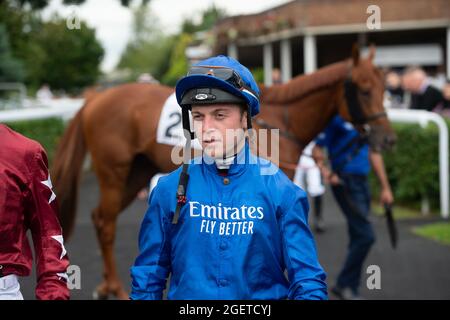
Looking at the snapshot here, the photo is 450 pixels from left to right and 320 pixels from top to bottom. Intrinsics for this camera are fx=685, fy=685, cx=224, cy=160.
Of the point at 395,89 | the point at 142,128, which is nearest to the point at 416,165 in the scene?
the point at 142,128

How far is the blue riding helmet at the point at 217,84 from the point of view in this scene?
2.00 meters

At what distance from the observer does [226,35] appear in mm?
19438

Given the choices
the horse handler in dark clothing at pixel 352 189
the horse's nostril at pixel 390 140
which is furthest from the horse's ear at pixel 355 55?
the horse's nostril at pixel 390 140

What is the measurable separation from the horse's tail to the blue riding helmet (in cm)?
322

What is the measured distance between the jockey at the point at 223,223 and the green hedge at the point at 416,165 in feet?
21.4

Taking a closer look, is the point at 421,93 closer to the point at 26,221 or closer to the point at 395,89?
the point at 395,89

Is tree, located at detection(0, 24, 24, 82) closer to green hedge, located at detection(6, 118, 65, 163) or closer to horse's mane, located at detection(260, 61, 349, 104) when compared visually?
green hedge, located at detection(6, 118, 65, 163)

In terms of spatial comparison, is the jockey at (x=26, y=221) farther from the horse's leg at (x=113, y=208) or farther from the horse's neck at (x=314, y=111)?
the horse's neck at (x=314, y=111)

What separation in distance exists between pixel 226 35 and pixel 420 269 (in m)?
14.5

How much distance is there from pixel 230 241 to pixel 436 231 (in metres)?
5.64

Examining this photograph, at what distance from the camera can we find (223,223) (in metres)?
1.99

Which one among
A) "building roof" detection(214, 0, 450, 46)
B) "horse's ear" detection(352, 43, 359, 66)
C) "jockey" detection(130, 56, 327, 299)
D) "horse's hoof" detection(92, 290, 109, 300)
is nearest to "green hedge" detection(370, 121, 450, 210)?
"horse's ear" detection(352, 43, 359, 66)
